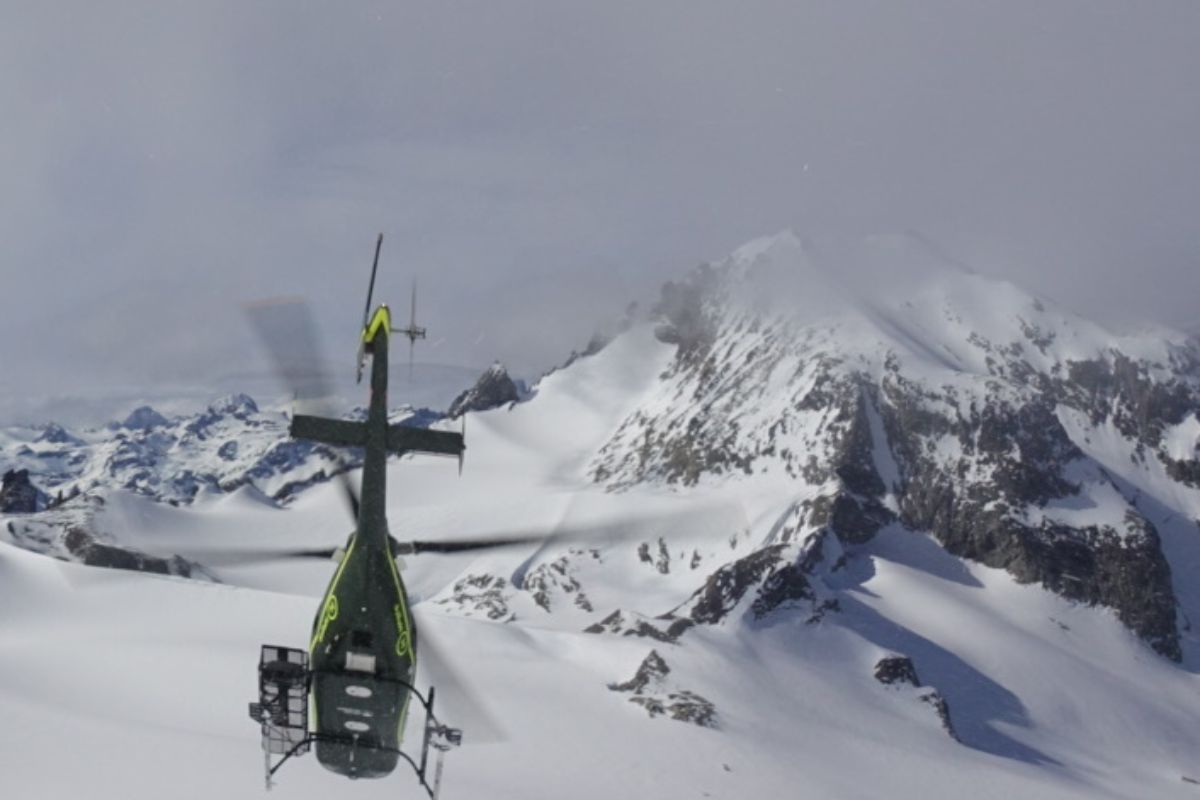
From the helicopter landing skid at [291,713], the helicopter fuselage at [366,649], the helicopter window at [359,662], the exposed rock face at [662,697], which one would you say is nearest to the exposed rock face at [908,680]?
the exposed rock face at [662,697]

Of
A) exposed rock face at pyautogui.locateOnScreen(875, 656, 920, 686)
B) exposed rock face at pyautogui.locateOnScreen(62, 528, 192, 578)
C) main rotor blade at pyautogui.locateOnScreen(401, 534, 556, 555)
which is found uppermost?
main rotor blade at pyautogui.locateOnScreen(401, 534, 556, 555)

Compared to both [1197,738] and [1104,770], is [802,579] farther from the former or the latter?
[1197,738]

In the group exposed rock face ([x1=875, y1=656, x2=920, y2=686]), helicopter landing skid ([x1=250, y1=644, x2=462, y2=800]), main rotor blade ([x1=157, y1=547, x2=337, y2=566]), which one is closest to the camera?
helicopter landing skid ([x1=250, y1=644, x2=462, y2=800])

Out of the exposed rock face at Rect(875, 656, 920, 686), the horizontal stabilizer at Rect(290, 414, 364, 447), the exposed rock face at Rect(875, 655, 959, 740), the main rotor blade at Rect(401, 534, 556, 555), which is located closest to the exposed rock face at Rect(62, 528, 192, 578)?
the exposed rock face at Rect(875, 656, 920, 686)

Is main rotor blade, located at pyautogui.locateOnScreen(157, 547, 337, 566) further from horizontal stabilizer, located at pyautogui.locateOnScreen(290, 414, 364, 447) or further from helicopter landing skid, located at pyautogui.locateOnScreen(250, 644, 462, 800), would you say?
horizontal stabilizer, located at pyautogui.locateOnScreen(290, 414, 364, 447)

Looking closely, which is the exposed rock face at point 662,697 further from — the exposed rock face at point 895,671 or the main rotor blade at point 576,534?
the main rotor blade at point 576,534

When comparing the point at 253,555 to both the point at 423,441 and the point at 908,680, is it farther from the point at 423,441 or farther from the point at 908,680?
the point at 908,680
